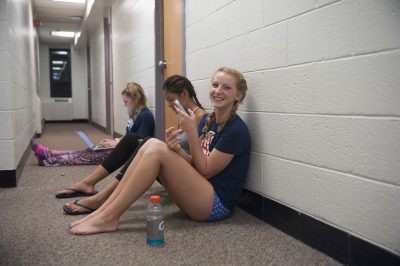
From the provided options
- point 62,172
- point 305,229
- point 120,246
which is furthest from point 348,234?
point 62,172

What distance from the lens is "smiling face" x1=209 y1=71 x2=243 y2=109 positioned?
1896mm

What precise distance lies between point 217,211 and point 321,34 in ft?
3.22

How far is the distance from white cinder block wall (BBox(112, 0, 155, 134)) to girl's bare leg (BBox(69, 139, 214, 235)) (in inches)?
86.8

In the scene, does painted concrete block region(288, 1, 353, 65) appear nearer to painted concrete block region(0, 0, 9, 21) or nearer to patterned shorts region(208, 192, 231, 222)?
patterned shorts region(208, 192, 231, 222)

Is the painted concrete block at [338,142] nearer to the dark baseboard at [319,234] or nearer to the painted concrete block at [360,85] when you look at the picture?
the painted concrete block at [360,85]

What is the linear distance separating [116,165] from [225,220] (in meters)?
0.84

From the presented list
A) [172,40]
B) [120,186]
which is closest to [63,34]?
[172,40]

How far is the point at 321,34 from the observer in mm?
1455

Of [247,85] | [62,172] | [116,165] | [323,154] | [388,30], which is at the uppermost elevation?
[388,30]

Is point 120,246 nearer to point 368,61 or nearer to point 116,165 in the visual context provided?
point 116,165

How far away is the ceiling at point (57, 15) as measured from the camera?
7.22m

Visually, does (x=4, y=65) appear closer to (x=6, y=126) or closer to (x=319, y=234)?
(x=6, y=126)

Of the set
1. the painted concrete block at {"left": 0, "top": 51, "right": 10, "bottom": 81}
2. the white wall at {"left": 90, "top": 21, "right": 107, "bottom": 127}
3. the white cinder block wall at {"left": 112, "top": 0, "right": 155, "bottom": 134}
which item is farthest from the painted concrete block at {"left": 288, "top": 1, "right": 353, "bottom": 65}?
the white wall at {"left": 90, "top": 21, "right": 107, "bottom": 127}

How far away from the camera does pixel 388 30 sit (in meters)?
1.17
